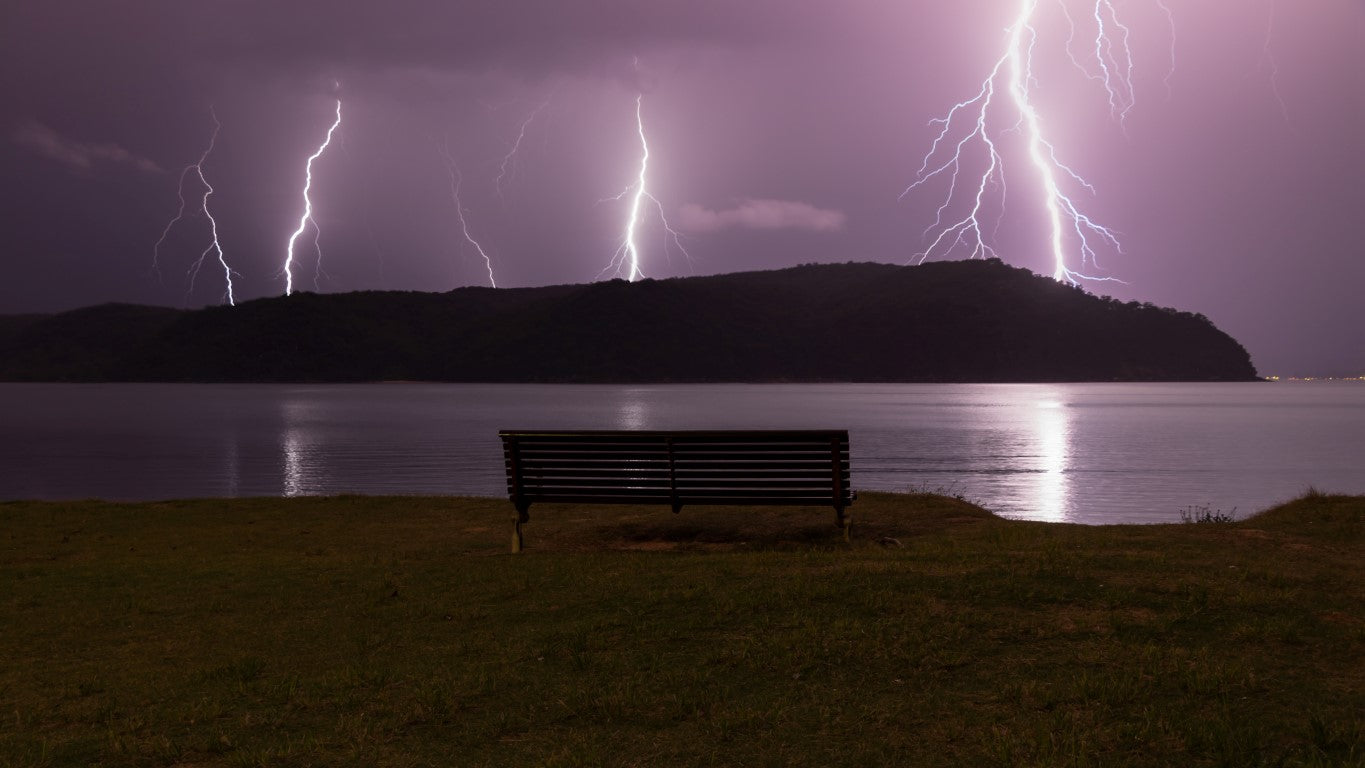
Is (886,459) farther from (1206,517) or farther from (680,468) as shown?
(680,468)

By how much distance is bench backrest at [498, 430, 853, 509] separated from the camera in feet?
32.1

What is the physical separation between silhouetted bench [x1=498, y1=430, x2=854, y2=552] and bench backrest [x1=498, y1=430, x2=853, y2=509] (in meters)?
0.01

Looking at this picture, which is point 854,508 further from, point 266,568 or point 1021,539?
point 266,568

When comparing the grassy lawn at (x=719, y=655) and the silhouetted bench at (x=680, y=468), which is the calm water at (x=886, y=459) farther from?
the grassy lawn at (x=719, y=655)

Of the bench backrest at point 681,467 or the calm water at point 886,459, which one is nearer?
the bench backrest at point 681,467

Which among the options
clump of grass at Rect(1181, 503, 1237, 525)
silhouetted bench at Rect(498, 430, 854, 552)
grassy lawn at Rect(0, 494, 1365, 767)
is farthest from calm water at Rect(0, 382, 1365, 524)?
grassy lawn at Rect(0, 494, 1365, 767)

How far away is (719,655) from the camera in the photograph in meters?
5.40

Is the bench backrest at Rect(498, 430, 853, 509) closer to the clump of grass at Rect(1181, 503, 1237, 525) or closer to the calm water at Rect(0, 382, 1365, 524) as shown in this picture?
the clump of grass at Rect(1181, 503, 1237, 525)

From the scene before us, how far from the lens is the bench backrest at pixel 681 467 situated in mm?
9789

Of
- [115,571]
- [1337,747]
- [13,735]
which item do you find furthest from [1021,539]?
[115,571]

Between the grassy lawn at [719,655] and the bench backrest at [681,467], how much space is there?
25.2 inches

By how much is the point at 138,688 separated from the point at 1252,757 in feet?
18.1

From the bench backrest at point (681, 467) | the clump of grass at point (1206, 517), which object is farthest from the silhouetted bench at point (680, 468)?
the clump of grass at point (1206, 517)

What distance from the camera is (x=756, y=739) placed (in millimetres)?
4254
